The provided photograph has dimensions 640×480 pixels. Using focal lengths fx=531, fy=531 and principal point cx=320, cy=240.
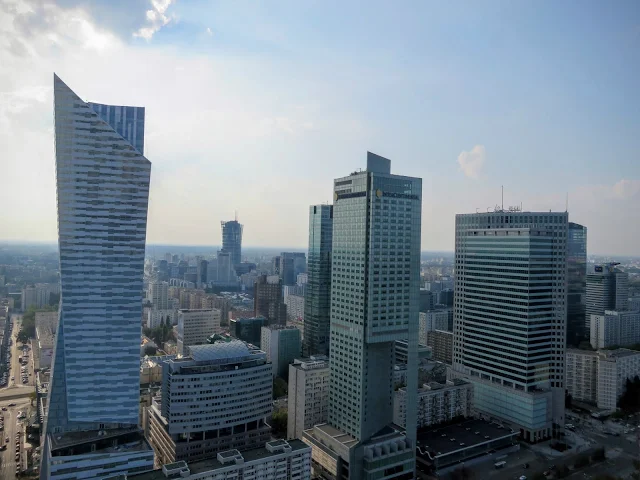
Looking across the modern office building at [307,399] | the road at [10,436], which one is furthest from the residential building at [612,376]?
the road at [10,436]

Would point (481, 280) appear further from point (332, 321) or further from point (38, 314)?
point (38, 314)

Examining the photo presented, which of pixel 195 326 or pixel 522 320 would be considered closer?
pixel 522 320

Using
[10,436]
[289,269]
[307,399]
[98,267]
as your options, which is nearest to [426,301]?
[307,399]

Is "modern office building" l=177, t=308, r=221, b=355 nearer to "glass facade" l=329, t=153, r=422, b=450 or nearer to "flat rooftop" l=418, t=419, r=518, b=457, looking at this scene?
"glass facade" l=329, t=153, r=422, b=450

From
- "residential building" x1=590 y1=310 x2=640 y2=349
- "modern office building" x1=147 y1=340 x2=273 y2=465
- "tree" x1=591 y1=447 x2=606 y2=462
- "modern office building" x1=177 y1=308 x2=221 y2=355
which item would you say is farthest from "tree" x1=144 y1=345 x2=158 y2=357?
"residential building" x1=590 y1=310 x2=640 y2=349

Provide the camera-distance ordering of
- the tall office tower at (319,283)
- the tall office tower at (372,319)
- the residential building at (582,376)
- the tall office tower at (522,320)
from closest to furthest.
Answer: the tall office tower at (372,319)
the tall office tower at (522,320)
the residential building at (582,376)
the tall office tower at (319,283)

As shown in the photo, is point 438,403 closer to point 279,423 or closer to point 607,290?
point 279,423

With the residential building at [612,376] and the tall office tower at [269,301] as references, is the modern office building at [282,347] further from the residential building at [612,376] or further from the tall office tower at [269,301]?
the residential building at [612,376]
